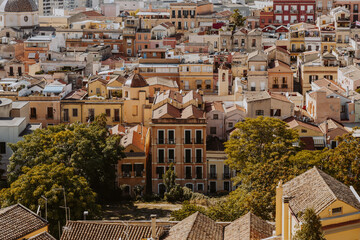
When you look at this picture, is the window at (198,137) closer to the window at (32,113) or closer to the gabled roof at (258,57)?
the window at (32,113)

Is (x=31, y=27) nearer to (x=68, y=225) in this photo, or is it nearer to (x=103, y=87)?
(x=103, y=87)

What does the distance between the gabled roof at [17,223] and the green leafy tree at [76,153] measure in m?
12.8

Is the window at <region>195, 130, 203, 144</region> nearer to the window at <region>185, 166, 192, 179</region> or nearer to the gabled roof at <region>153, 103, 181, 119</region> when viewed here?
the gabled roof at <region>153, 103, 181, 119</region>

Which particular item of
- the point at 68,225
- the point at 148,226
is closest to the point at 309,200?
the point at 148,226

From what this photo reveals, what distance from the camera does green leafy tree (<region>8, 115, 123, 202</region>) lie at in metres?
47.6

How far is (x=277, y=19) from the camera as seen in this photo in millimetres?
101312

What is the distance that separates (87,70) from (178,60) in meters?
10.2

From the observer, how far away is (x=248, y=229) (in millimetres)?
31906

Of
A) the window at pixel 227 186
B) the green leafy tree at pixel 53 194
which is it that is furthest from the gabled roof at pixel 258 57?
the green leafy tree at pixel 53 194

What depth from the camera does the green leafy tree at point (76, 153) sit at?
1874 inches

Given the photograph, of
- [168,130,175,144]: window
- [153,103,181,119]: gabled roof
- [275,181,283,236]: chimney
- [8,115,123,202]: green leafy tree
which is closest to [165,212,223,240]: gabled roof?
[275,181,283,236]: chimney

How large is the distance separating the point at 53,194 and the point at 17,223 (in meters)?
7.33

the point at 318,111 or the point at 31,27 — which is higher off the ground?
the point at 31,27

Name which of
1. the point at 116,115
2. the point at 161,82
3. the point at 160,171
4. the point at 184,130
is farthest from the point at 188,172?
the point at 161,82
